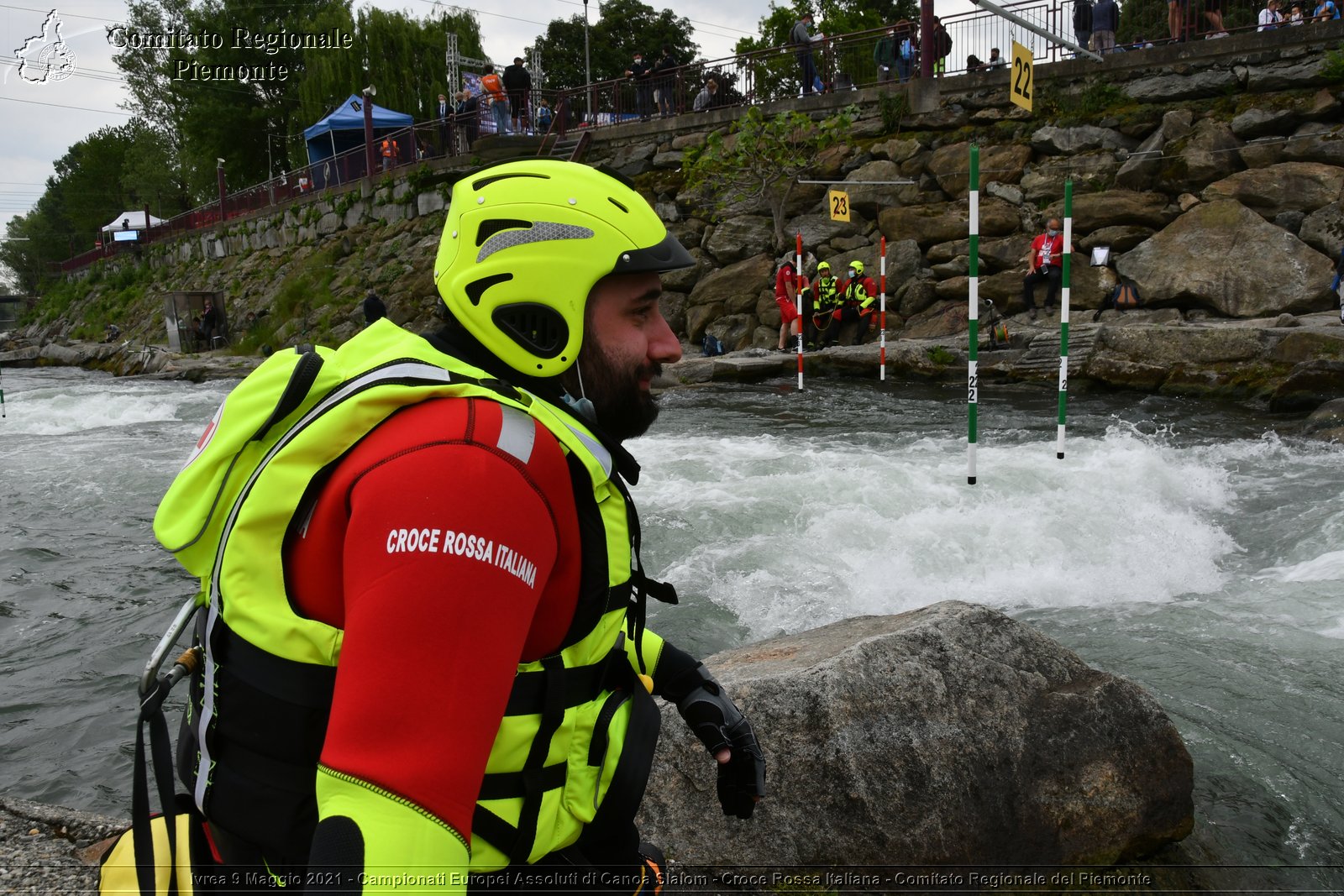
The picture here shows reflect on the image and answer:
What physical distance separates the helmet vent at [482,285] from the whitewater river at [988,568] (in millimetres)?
3061

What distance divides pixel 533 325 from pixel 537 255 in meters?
0.11

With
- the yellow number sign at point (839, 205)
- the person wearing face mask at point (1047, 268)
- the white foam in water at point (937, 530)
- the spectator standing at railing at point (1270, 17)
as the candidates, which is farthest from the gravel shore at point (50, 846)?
the spectator standing at railing at point (1270, 17)

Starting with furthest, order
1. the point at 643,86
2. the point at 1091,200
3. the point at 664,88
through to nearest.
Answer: the point at 643,86, the point at 664,88, the point at 1091,200

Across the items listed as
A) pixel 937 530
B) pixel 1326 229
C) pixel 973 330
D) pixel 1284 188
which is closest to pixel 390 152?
pixel 1284 188

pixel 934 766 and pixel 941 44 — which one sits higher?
pixel 941 44

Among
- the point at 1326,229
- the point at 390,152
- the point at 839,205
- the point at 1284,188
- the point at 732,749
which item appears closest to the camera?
the point at 732,749

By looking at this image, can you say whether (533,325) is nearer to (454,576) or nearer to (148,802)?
(454,576)

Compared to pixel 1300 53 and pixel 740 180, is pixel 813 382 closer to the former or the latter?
pixel 740 180

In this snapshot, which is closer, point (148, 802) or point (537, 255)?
point (148, 802)

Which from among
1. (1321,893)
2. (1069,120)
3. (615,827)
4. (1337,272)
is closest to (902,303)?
(1069,120)

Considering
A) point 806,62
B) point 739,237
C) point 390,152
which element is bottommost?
point 739,237

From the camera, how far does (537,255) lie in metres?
1.49

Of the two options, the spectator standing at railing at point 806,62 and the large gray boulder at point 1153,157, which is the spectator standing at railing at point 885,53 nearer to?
the spectator standing at railing at point 806,62

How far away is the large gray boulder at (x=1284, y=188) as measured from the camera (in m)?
15.7
